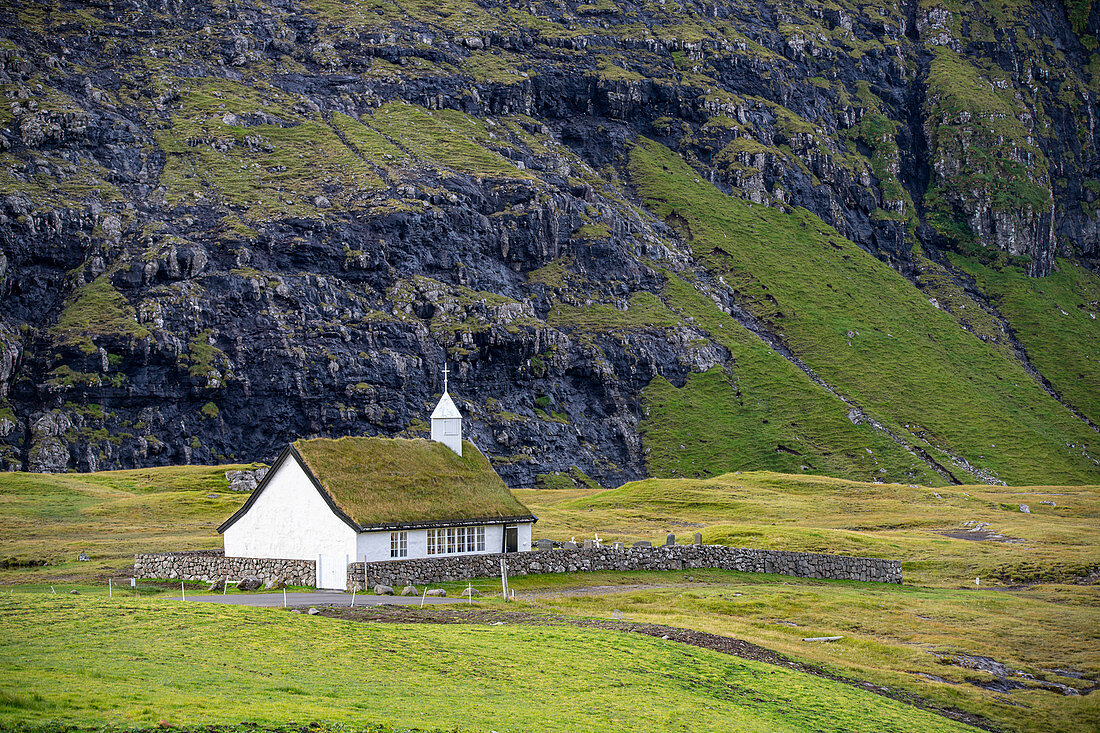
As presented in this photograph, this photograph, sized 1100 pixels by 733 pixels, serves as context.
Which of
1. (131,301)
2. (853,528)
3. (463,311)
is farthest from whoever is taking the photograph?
(463,311)

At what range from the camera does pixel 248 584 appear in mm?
46000

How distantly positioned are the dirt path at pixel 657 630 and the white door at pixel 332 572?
8.62m

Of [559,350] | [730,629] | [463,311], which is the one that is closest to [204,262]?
[463,311]

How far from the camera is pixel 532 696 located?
26.1 meters

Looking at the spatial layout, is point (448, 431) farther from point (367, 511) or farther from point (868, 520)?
point (868, 520)

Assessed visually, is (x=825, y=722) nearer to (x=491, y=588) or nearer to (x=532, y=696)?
(x=532, y=696)

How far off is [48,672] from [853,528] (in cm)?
7399

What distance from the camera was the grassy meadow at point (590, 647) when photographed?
76.6ft

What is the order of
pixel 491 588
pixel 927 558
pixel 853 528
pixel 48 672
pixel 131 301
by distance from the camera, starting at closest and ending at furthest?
pixel 48 672, pixel 491 588, pixel 927 558, pixel 853 528, pixel 131 301

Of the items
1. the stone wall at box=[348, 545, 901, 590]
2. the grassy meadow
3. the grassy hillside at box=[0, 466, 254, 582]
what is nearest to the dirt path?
the grassy meadow

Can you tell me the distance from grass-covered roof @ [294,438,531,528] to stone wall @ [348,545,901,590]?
9.61 ft

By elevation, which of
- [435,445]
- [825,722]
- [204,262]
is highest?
[204,262]

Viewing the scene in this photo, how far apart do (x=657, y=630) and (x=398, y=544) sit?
1719cm

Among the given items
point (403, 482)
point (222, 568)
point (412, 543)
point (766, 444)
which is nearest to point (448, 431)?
point (403, 482)
